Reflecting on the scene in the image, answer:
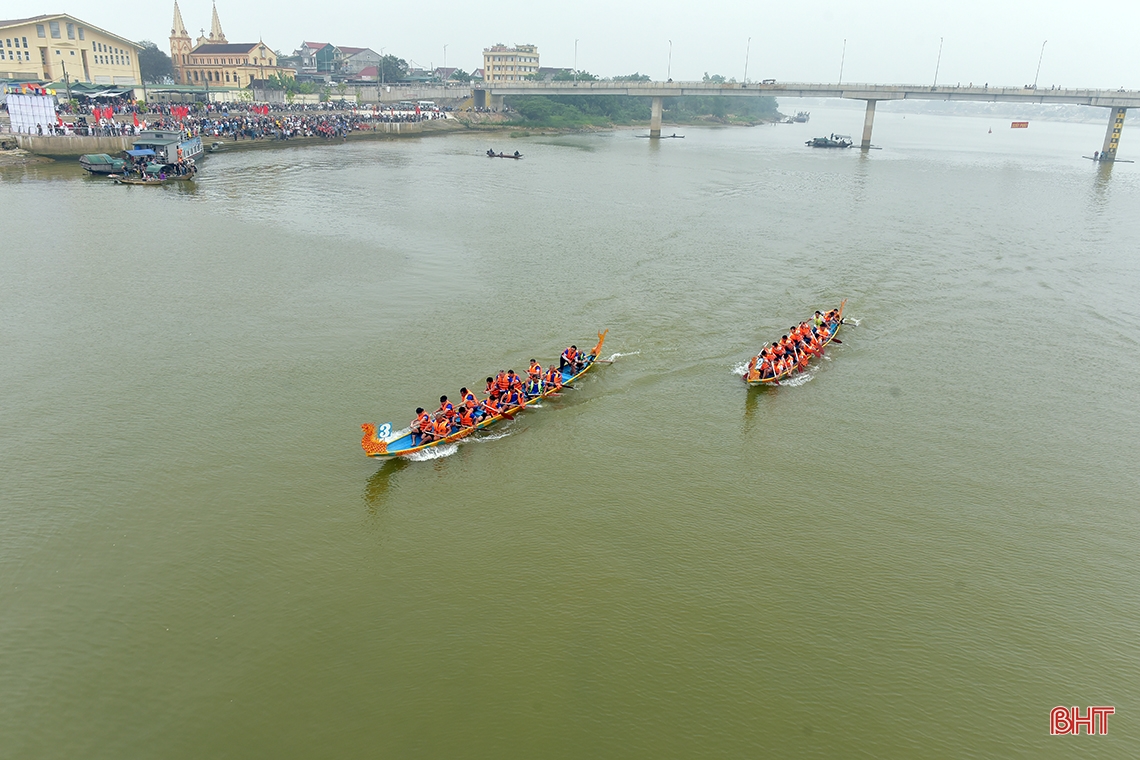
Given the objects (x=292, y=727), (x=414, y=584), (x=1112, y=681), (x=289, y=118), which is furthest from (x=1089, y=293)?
(x=289, y=118)

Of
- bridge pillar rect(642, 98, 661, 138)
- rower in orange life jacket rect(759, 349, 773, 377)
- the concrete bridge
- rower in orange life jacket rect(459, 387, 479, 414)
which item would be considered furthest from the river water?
bridge pillar rect(642, 98, 661, 138)

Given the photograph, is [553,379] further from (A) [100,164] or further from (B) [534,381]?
(A) [100,164]

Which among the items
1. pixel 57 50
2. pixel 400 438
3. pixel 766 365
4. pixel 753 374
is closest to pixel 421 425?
pixel 400 438

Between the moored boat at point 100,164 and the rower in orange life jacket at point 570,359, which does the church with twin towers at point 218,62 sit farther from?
the rower in orange life jacket at point 570,359

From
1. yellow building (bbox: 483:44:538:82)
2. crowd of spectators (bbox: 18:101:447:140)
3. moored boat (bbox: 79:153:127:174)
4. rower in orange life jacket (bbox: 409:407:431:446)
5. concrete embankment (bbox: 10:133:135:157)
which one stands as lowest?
rower in orange life jacket (bbox: 409:407:431:446)

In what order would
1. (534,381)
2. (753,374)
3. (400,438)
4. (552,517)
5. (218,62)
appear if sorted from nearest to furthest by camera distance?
1. (552,517)
2. (400,438)
3. (534,381)
4. (753,374)
5. (218,62)

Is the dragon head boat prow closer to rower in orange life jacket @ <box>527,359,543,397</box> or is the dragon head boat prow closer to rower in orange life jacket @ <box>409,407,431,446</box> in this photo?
rower in orange life jacket @ <box>409,407,431,446</box>
